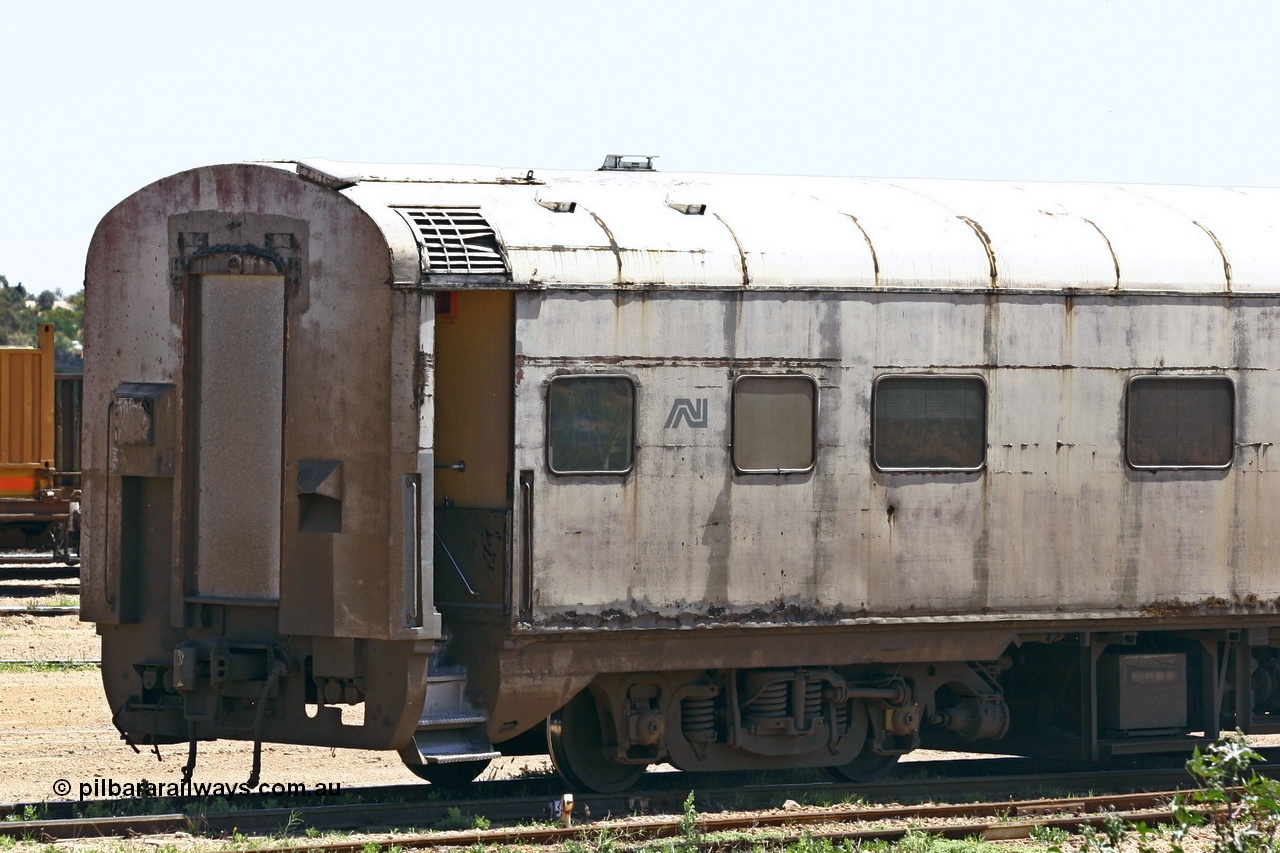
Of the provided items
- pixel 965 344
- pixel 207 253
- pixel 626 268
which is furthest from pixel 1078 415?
pixel 207 253

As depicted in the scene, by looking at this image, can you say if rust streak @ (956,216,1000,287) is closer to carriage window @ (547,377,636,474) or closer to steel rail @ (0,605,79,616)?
carriage window @ (547,377,636,474)

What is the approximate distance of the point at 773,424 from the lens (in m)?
Result: 10.8

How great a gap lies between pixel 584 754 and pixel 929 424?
2797 millimetres

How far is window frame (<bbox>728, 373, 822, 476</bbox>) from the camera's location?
10.7m

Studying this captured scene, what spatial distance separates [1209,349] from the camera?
1176 centimetres

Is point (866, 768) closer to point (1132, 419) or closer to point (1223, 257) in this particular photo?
point (1132, 419)

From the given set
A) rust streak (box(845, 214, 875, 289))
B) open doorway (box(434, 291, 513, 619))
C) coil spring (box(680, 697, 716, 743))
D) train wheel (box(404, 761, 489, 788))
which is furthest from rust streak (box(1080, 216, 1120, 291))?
train wheel (box(404, 761, 489, 788))

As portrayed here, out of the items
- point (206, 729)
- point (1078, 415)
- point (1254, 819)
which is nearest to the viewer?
point (1254, 819)

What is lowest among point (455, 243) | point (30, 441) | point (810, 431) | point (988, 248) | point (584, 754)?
point (584, 754)

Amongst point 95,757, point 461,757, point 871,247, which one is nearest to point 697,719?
point 461,757

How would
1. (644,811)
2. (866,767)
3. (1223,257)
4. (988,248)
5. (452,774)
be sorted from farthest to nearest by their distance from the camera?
(1223,257), (866,767), (452,774), (988,248), (644,811)

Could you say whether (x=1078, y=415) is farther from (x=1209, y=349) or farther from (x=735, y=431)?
(x=735, y=431)

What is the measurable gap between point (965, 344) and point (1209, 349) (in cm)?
168

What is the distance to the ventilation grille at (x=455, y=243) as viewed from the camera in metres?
10.2
